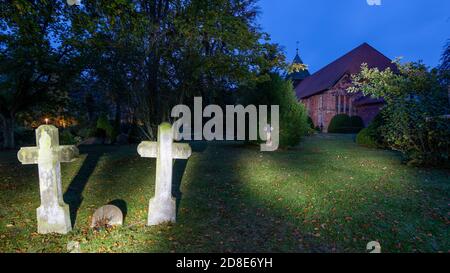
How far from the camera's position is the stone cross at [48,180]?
4.06 m

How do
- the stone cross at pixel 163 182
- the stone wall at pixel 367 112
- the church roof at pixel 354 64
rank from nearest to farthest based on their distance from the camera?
the stone cross at pixel 163 182 → the stone wall at pixel 367 112 → the church roof at pixel 354 64

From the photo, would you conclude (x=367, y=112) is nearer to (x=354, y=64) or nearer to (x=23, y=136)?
(x=354, y=64)

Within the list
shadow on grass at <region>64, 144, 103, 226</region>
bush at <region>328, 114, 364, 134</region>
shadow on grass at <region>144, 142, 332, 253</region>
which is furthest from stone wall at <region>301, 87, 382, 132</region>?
shadow on grass at <region>144, 142, 332, 253</region>

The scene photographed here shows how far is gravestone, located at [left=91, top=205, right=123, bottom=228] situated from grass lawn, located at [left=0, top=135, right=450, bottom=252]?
0.15 metres

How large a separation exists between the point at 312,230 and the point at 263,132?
371 inches

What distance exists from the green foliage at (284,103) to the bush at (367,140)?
4.42 metres

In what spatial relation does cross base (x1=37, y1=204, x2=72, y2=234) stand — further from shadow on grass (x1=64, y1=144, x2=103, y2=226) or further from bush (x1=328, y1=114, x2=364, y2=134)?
bush (x1=328, y1=114, x2=364, y2=134)

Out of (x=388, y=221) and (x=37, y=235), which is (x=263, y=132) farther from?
(x=37, y=235)

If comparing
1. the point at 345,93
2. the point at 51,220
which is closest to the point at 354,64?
the point at 345,93

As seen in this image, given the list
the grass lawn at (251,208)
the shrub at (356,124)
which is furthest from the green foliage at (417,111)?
the shrub at (356,124)

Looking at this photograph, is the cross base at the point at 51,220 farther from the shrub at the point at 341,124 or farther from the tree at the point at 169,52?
the shrub at the point at 341,124

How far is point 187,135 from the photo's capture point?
844 inches

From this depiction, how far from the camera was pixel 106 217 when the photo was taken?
169 inches

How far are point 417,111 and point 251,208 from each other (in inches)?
283
